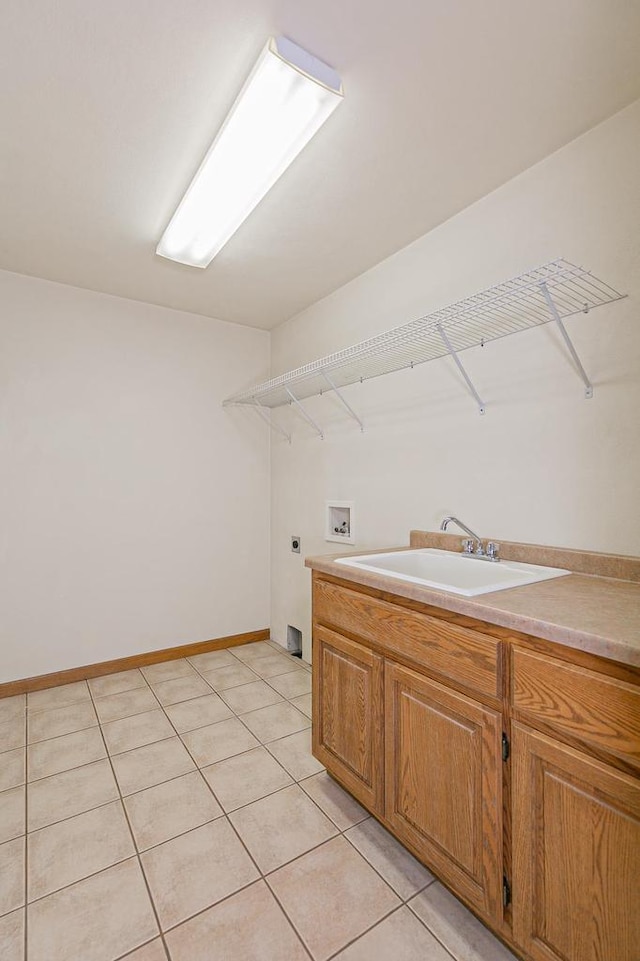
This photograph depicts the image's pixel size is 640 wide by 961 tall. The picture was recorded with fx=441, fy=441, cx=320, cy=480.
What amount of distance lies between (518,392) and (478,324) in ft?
1.08

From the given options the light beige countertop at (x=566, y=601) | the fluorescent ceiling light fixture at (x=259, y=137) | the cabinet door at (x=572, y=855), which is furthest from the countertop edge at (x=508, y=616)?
the fluorescent ceiling light fixture at (x=259, y=137)

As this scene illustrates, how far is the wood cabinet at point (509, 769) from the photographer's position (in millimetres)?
856

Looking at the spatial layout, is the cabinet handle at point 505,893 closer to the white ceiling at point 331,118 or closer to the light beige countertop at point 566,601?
the light beige countertop at point 566,601

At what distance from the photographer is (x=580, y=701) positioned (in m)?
0.90

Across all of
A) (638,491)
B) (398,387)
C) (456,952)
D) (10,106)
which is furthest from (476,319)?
(456,952)

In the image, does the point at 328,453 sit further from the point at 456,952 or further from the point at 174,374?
the point at 456,952

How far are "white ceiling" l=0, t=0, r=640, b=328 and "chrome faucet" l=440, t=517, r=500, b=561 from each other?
1370 millimetres

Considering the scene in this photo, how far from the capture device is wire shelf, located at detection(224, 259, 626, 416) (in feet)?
4.77

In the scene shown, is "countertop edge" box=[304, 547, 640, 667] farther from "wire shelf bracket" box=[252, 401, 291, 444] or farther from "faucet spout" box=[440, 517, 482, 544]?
"wire shelf bracket" box=[252, 401, 291, 444]

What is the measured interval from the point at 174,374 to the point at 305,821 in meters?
2.64

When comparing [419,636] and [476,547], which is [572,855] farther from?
[476,547]

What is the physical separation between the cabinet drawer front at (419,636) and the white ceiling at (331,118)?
5.25 ft

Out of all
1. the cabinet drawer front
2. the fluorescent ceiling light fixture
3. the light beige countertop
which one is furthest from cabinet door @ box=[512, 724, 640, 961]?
the fluorescent ceiling light fixture

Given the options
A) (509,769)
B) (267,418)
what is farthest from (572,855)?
(267,418)
